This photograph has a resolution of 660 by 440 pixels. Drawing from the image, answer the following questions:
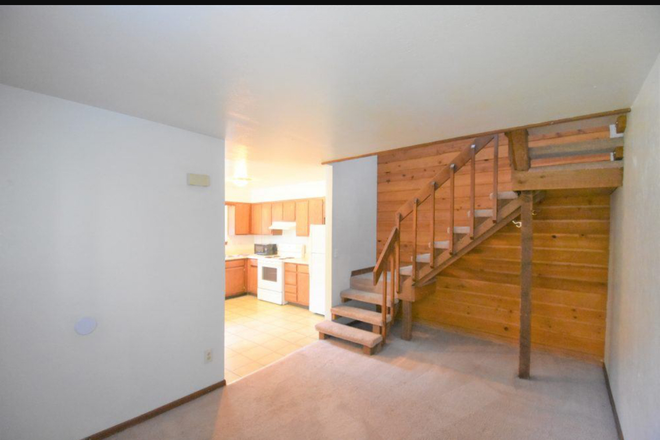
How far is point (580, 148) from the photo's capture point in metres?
2.25

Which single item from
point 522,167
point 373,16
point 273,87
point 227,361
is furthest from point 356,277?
point 373,16

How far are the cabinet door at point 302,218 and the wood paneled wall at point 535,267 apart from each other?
6.16ft

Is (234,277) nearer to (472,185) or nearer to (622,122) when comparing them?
(472,185)

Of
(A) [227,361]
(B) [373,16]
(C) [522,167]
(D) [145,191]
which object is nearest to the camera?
(B) [373,16]

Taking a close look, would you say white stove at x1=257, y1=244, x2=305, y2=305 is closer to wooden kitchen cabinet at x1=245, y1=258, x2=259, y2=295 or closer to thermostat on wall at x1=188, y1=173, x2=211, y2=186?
wooden kitchen cabinet at x1=245, y1=258, x2=259, y2=295

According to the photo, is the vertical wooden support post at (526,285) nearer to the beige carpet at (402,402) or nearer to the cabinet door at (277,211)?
the beige carpet at (402,402)

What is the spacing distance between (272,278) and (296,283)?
1.98ft

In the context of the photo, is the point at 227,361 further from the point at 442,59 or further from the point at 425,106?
the point at 442,59

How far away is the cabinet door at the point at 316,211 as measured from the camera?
17.6 ft

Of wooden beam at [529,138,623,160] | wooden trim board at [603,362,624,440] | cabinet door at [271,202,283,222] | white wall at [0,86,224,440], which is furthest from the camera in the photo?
cabinet door at [271,202,283,222]

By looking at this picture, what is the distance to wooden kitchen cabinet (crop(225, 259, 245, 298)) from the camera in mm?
5930

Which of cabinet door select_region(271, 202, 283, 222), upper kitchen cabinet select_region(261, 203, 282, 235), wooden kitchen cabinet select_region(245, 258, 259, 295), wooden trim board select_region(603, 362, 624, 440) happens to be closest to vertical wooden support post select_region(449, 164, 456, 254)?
wooden trim board select_region(603, 362, 624, 440)

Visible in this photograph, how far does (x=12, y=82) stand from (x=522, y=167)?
144 inches

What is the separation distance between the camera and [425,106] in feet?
6.23
